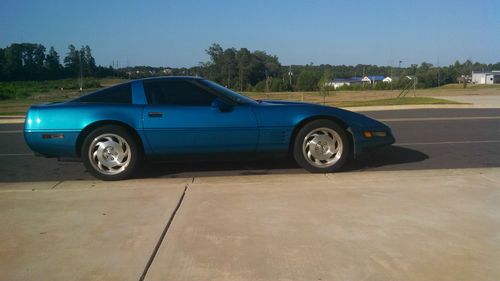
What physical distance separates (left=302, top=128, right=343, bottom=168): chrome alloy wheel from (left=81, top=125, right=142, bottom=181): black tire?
6.74ft

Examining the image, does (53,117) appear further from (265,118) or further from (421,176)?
(421,176)

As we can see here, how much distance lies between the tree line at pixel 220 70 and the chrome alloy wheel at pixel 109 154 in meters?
3.07

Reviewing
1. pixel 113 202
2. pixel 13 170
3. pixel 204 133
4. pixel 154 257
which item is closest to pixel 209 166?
pixel 204 133

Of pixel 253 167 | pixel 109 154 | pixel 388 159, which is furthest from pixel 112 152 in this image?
pixel 388 159

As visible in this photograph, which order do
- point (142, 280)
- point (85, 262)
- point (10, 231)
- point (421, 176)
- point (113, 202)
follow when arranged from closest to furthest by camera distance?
point (142, 280) → point (85, 262) → point (10, 231) → point (113, 202) → point (421, 176)

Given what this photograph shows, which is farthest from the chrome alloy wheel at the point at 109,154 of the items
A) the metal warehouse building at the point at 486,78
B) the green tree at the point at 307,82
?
the metal warehouse building at the point at 486,78

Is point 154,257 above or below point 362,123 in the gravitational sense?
below

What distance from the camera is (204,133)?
5789 mm

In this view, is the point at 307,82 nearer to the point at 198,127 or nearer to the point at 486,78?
the point at 198,127

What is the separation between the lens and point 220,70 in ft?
51.1

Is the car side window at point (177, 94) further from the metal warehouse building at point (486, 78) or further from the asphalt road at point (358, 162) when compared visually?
the metal warehouse building at point (486, 78)

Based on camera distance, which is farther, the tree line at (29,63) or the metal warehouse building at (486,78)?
the metal warehouse building at (486,78)

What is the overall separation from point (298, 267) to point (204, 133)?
286 cm

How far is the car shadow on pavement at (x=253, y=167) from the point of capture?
245 inches
